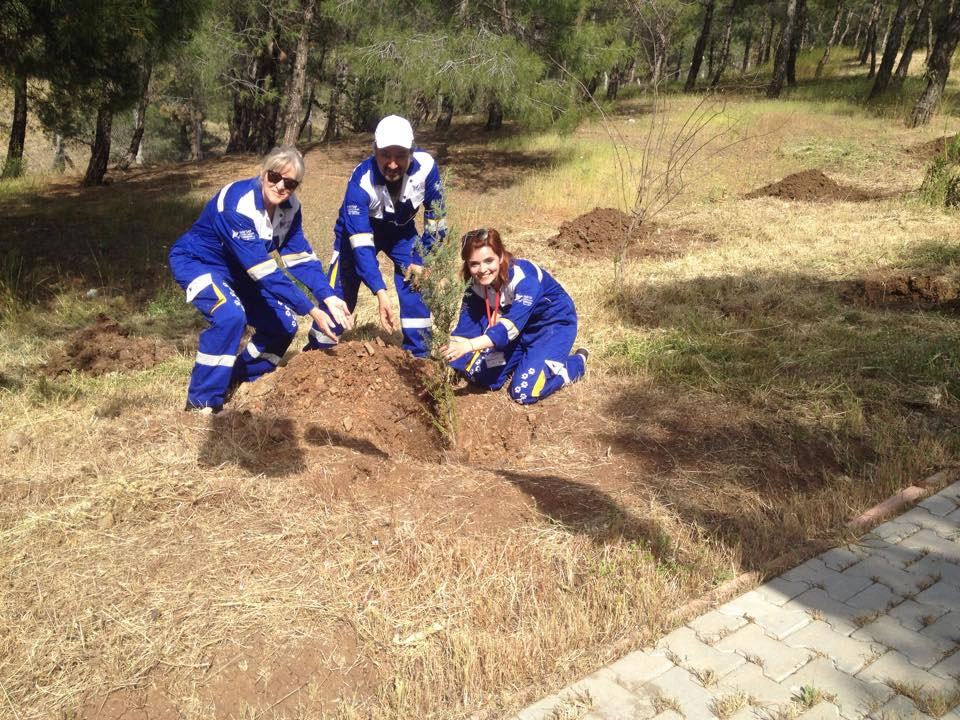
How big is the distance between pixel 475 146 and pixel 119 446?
15.4 meters

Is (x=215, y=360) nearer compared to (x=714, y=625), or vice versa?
(x=714, y=625)

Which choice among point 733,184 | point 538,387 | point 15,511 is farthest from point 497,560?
point 733,184

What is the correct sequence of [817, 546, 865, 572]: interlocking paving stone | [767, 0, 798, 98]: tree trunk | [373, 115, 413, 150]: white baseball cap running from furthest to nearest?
[767, 0, 798, 98]: tree trunk < [373, 115, 413, 150]: white baseball cap < [817, 546, 865, 572]: interlocking paving stone

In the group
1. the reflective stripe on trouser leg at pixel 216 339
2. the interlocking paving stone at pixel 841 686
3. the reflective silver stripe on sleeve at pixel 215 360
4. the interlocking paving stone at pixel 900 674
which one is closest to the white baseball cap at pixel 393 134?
the reflective stripe on trouser leg at pixel 216 339

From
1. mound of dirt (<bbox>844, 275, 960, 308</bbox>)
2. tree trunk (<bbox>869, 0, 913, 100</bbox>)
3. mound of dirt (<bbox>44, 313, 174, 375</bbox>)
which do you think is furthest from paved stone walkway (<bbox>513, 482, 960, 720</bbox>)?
tree trunk (<bbox>869, 0, 913, 100</bbox>)

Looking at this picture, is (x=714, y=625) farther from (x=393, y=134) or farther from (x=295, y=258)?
(x=295, y=258)

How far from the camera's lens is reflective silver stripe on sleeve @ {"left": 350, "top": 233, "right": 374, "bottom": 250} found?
16.3 ft

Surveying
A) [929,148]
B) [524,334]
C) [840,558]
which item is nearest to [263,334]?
[524,334]

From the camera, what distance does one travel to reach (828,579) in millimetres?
3123

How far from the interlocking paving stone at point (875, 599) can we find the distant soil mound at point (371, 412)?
188 centimetres

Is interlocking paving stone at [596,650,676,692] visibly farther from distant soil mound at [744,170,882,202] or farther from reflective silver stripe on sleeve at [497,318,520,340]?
distant soil mound at [744,170,882,202]

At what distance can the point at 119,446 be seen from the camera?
13.8 ft

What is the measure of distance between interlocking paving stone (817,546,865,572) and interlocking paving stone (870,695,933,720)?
794 mm

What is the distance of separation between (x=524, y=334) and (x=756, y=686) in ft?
9.69
